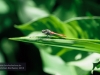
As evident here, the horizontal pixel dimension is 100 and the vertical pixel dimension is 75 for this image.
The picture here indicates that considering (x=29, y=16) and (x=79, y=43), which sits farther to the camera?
(x=29, y=16)

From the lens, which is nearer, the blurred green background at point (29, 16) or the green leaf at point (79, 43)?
the green leaf at point (79, 43)

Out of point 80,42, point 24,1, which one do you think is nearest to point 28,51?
point 24,1

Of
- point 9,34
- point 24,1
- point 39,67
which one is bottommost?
point 39,67

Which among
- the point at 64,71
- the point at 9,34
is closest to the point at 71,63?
the point at 64,71

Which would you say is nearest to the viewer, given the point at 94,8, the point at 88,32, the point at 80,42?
the point at 80,42

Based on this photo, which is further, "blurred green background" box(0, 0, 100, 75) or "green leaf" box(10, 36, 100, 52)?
"blurred green background" box(0, 0, 100, 75)

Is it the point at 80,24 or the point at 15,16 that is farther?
the point at 15,16

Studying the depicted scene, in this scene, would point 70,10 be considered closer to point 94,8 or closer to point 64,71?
point 94,8

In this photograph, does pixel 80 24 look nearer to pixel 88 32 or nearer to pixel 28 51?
pixel 88 32

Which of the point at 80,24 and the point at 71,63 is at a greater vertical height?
the point at 80,24

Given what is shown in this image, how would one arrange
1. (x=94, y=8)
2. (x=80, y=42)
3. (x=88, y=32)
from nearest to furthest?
(x=80, y=42) → (x=88, y=32) → (x=94, y=8)
